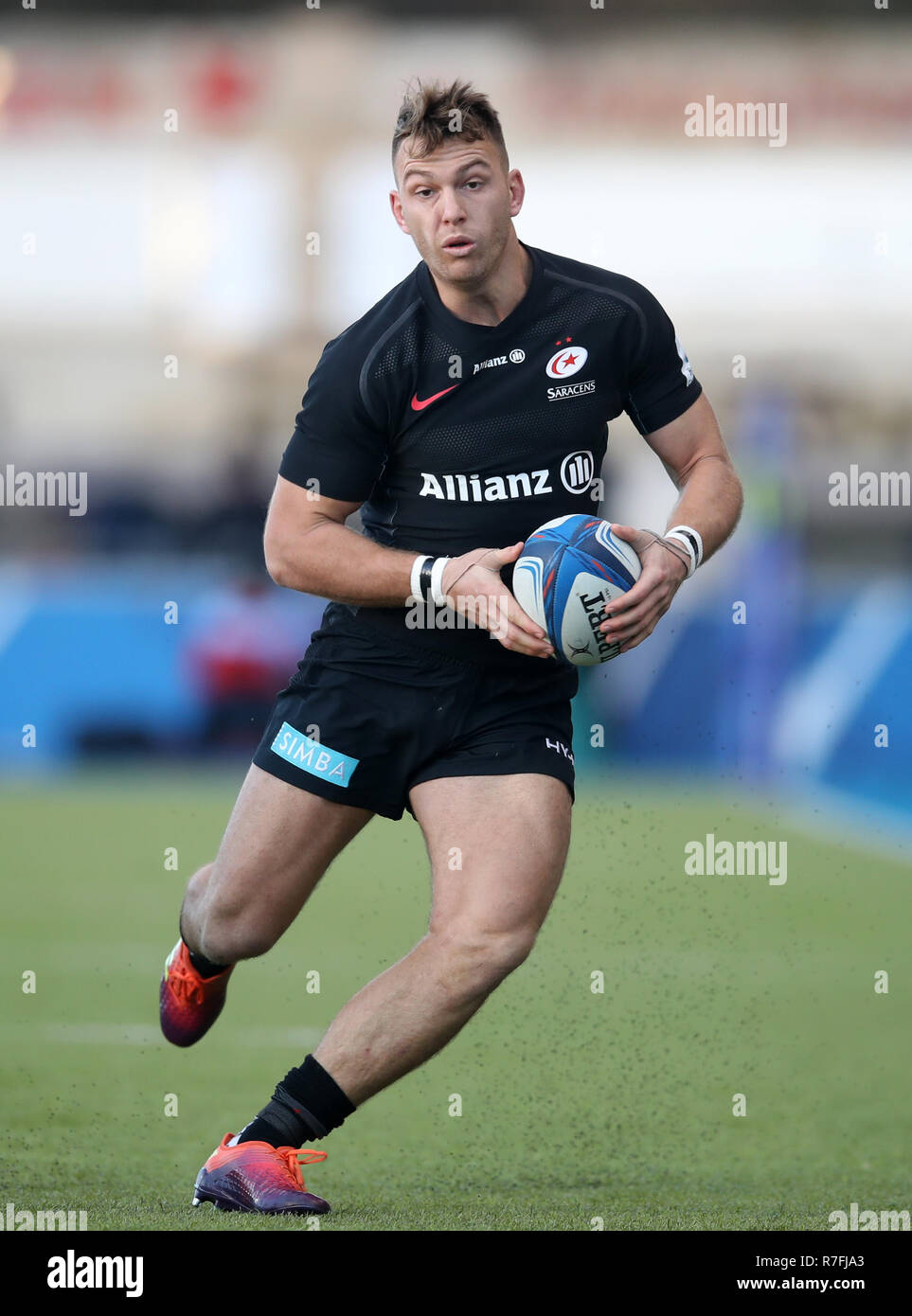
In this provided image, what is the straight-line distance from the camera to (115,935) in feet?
27.6

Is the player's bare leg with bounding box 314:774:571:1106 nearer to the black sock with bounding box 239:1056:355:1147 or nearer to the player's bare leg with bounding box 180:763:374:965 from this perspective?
the black sock with bounding box 239:1056:355:1147

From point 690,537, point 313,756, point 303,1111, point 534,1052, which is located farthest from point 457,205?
point 534,1052

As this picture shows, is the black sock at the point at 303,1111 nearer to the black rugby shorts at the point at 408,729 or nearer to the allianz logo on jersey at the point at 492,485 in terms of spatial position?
the black rugby shorts at the point at 408,729

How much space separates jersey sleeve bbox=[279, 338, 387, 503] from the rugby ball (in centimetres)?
45

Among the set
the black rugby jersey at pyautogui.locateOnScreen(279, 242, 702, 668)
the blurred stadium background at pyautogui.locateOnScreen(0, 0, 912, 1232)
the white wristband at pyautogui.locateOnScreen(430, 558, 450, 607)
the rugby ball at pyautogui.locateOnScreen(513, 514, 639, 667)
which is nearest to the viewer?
the rugby ball at pyautogui.locateOnScreen(513, 514, 639, 667)

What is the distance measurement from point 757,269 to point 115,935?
61.2 feet

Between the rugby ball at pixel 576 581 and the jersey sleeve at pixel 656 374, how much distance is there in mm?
488

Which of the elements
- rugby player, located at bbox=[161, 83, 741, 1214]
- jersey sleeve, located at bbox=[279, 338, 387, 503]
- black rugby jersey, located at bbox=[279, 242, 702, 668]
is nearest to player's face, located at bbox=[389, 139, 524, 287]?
rugby player, located at bbox=[161, 83, 741, 1214]

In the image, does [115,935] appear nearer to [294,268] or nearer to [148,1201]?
[148,1201]

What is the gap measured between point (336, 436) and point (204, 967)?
1.58 metres

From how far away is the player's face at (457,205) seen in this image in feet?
14.3

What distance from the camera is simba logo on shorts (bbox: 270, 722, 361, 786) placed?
458 cm

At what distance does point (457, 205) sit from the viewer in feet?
14.2

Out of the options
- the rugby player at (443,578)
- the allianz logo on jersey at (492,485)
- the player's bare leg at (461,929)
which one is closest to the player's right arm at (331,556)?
the rugby player at (443,578)
